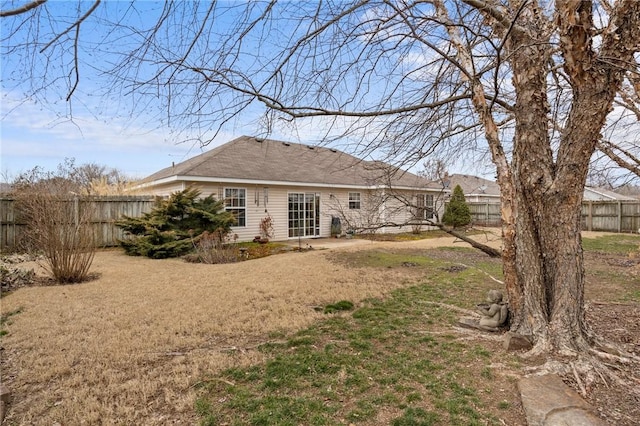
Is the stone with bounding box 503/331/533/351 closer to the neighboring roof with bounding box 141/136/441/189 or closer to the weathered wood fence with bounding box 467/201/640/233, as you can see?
the neighboring roof with bounding box 141/136/441/189

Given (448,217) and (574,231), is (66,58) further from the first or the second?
(448,217)

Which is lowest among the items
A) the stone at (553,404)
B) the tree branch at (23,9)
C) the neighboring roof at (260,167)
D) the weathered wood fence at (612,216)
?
the stone at (553,404)

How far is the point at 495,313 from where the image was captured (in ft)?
14.3

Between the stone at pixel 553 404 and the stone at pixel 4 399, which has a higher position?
the stone at pixel 4 399

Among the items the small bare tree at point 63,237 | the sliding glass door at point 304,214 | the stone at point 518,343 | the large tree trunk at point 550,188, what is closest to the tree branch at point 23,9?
the large tree trunk at point 550,188

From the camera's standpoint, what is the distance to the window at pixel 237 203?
1298 centimetres

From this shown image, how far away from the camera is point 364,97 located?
4.12 metres

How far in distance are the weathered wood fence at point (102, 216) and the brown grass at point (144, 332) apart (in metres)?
4.45

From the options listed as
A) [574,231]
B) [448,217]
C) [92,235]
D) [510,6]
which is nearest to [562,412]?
[574,231]

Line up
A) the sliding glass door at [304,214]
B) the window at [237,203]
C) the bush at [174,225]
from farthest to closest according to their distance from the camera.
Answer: the sliding glass door at [304,214] < the window at [237,203] < the bush at [174,225]

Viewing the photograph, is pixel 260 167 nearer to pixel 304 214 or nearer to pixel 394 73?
pixel 304 214

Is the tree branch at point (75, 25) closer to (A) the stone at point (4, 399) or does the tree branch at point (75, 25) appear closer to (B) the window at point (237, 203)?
(A) the stone at point (4, 399)

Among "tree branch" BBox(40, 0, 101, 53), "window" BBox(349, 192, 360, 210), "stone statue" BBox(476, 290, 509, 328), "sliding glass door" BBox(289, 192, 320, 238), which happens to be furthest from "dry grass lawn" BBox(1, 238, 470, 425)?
"window" BBox(349, 192, 360, 210)

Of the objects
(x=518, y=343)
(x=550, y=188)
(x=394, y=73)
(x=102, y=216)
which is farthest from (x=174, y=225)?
(x=550, y=188)
